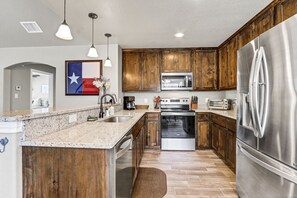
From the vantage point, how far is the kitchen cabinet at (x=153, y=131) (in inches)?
160

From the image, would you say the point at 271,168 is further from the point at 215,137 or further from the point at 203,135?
the point at 203,135

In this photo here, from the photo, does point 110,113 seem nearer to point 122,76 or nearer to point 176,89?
point 122,76

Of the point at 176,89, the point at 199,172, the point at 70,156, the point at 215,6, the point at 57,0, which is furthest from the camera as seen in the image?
the point at 176,89

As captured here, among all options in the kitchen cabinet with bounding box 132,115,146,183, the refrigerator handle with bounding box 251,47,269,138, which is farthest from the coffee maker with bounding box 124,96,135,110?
the refrigerator handle with bounding box 251,47,269,138

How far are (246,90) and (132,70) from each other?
304cm

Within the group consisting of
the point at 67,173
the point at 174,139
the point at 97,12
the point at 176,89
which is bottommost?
the point at 174,139

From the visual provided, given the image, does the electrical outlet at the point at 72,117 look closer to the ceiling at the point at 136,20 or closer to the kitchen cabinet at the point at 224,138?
the ceiling at the point at 136,20

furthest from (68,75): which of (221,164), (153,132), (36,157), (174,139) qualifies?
(221,164)

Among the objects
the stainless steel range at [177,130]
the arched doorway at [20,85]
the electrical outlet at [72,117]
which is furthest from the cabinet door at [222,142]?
the arched doorway at [20,85]

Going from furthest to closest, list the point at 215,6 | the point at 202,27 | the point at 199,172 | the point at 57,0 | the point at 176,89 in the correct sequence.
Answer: the point at 176,89, the point at 202,27, the point at 199,172, the point at 215,6, the point at 57,0

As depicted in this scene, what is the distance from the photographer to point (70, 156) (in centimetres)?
123

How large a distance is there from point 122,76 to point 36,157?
3.34 meters

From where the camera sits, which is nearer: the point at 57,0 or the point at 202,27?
the point at 57,0

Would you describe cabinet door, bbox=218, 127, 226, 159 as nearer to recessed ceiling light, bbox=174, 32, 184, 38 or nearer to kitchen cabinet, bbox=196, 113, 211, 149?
kitchen cabinet, bbox=196, 113, 211, 149
